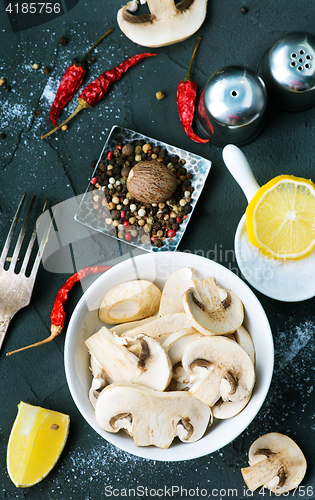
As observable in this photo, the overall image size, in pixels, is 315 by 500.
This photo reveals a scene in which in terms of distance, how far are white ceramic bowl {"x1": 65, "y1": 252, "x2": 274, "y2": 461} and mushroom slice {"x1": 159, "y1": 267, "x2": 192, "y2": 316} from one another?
3cm

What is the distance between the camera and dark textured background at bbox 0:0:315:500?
1337mm

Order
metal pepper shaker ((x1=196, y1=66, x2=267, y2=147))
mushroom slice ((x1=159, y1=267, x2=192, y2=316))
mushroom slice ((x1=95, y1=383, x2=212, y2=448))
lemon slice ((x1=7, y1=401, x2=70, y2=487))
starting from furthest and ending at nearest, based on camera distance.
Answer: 1. lemon slice ((x1=7, y1=401, x2=70, y2=487))
2. metal pepper shaker ((x1=196, y1=66, x2=267, y2=147))
3. mushroom slice ((x1=159, y1=267, x2=192, y2=316))
4. mushroom slice ((x1=95, y1=383, x2=212, y2=448))

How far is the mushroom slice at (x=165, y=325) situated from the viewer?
40.8 inches

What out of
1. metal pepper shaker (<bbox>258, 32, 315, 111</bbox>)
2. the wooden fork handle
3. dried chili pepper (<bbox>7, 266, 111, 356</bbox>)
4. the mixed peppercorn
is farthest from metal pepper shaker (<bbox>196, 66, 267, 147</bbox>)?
the wooden fork handle

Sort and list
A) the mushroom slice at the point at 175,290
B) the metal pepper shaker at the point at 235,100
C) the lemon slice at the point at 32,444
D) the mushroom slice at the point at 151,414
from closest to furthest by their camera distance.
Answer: the mushroom slice at the point at 151,414, the mushroom slice at the point at 175,290, the metal pepper shaker at the point at 235,100, the lemon slice at the point at 32,444

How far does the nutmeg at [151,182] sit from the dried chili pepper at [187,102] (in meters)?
0.19

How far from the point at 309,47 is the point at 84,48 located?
32.1 inches

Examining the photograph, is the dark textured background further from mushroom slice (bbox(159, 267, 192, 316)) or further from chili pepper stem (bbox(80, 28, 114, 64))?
mushroom slice (bbox(159, 267, 192, 316))

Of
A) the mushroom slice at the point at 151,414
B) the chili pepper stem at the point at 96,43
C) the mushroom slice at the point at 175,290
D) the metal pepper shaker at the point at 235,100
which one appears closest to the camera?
the mushroom slice at the point at 151,414

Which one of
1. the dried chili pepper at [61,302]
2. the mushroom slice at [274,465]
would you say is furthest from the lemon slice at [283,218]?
the mushroom slice at [274,465]

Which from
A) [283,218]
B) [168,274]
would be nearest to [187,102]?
[283,218]

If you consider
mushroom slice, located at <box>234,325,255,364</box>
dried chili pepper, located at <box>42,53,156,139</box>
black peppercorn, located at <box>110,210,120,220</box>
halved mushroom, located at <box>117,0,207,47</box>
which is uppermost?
halved mushroom, located at <box>117,0,207,47</box>

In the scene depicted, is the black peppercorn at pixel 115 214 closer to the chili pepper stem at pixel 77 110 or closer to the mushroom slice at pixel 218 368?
the chili pepper stem at pixel 77 110

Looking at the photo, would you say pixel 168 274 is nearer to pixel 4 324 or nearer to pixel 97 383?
pixel 97 383
